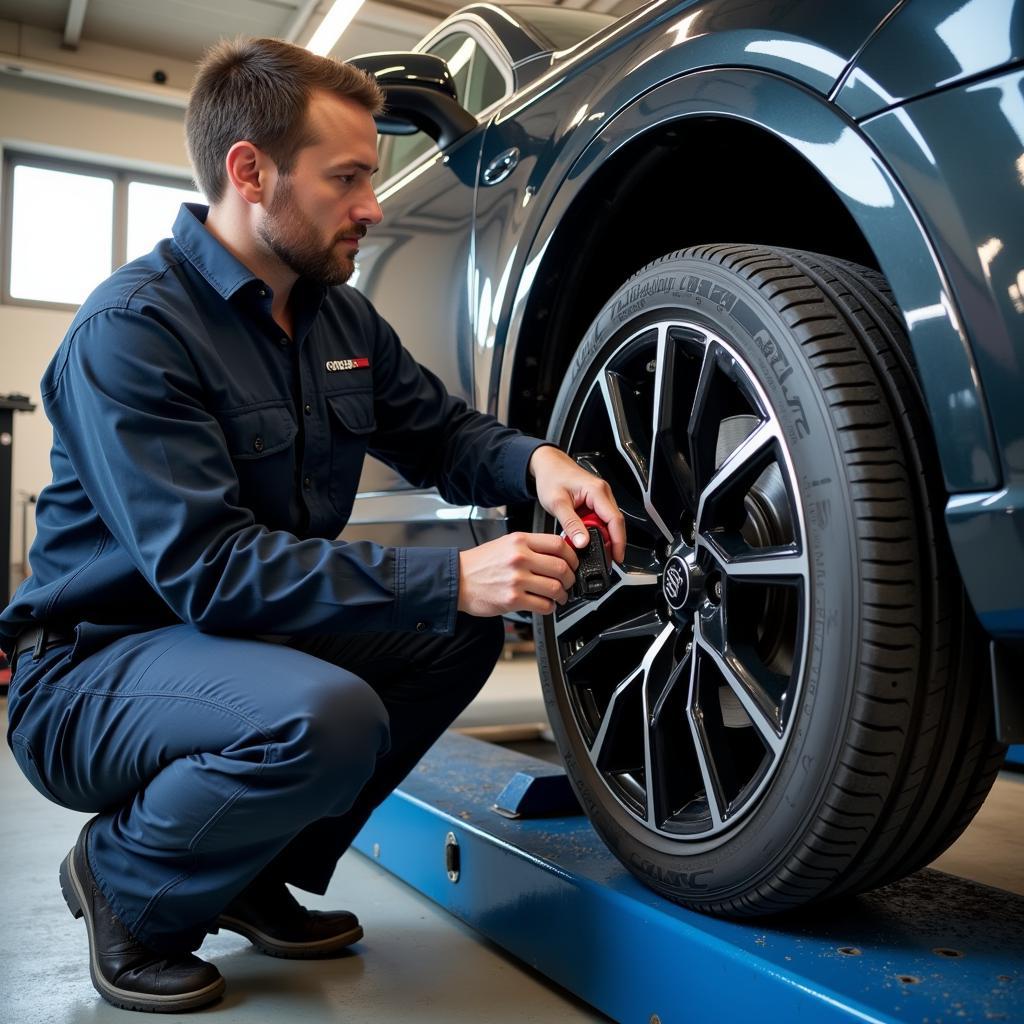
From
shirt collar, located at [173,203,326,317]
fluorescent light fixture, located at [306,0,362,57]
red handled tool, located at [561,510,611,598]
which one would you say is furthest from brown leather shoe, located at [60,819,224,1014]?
fluorescent light fixture, located at [306,0,362,57]

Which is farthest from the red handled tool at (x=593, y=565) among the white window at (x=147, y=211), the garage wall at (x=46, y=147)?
the white window at (x=147, y=211)

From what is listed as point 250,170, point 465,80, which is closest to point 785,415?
point 250,170

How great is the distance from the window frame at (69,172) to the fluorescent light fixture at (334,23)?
1.91 meters

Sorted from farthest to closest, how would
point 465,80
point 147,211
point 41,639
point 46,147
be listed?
point 147,211, point 46,147, point 465,80, point 41,639

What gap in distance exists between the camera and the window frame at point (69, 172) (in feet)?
27.8

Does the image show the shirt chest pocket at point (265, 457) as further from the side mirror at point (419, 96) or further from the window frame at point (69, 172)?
the window frame at point (69, 172)

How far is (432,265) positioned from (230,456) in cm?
76

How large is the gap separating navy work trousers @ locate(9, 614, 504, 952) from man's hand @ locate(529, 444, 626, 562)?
1.01 feet

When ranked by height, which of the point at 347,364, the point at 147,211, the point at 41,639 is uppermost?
the point at 147,211

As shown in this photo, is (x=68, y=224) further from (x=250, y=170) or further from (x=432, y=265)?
(x=250, y=170)

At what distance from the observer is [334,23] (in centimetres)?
698

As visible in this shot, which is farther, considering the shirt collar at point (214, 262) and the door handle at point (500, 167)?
the door handle at point (500, 167)

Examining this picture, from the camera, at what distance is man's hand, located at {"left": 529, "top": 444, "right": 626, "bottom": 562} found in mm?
1285

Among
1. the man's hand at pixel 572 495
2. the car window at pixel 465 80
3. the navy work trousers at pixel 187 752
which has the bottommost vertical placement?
the navy work trousers at pixel 187 752
